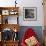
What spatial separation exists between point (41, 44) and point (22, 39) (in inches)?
29.2

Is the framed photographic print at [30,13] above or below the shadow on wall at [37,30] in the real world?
above

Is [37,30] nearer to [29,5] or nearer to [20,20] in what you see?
[20,20]

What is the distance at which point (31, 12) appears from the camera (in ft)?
19.5

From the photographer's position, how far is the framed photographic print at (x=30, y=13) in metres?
5.93

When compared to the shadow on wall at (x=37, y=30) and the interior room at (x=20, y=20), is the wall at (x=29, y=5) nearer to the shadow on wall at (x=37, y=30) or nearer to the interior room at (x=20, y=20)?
the interior room at (x=20, y=20)

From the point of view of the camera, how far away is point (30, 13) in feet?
19.6

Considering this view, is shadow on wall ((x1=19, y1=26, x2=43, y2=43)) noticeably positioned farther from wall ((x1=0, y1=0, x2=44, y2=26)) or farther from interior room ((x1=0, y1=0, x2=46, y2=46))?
wall ((x1=0, y1=0, x2=44, y2=26))

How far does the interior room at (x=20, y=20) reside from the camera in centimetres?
579

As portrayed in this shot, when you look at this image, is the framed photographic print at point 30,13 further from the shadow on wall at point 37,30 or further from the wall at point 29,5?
the shadow on wall at point 37,30

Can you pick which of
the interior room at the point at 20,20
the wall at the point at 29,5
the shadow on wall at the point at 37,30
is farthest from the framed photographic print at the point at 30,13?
the shadow on wall at the point at 37,30

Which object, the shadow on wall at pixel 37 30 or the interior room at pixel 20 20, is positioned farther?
the shadow on wall at pixel 37 30

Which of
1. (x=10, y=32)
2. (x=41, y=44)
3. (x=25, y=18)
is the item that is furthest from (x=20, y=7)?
(x=41, y=44)

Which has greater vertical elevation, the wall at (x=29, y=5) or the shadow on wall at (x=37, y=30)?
the wall at (x=29, y=5)

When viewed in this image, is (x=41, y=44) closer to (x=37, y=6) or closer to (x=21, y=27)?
(x=21, y=27)
